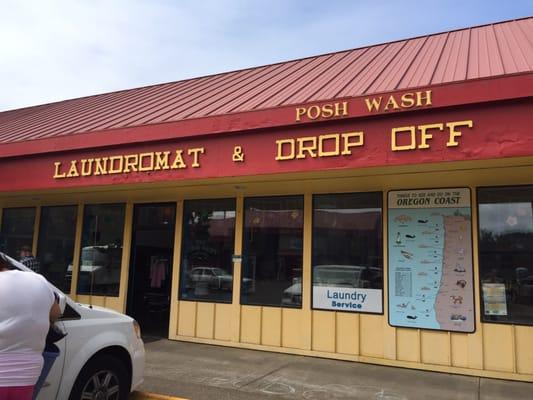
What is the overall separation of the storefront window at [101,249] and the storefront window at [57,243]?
1.34ft

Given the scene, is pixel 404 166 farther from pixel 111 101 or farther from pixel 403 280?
pixel 111 101

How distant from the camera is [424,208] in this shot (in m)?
7.63

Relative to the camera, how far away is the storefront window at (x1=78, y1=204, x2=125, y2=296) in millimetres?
10359

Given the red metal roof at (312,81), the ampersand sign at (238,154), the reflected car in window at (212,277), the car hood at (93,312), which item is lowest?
the car hood at (93,312)

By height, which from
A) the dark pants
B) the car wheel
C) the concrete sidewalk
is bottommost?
the concrete sidewalk

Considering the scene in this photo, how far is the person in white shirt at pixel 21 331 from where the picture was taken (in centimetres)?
290

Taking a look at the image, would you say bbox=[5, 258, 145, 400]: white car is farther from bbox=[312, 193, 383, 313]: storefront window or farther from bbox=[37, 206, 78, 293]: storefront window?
bbox=[37, 206, 78, 293]: storefront window

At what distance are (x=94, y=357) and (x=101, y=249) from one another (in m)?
6.20

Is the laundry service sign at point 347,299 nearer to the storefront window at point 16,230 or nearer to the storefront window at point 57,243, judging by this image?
the storefront window at point 57,243

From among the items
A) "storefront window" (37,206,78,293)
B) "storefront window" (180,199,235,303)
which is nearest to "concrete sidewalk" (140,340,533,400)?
"storefront window" (180,199,235,303)

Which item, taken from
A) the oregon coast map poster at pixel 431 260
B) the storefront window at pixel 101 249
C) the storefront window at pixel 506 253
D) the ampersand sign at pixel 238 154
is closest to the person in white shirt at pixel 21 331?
the ampersand sign at pixel 238 154

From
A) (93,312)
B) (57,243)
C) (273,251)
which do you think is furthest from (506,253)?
(57,243)

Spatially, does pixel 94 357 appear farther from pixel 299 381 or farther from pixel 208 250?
pixel 208 250

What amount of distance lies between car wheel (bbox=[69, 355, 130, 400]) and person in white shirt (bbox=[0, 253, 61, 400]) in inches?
62.8
